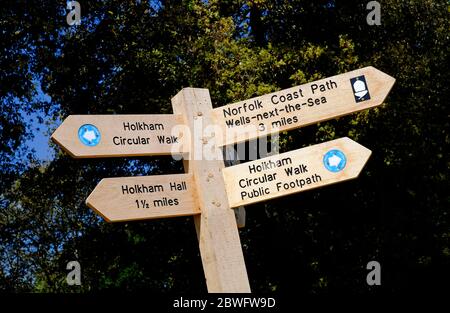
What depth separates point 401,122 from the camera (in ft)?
50.0

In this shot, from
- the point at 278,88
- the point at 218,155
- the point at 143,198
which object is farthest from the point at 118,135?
the point at 278,88

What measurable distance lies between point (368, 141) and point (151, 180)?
11.5 m

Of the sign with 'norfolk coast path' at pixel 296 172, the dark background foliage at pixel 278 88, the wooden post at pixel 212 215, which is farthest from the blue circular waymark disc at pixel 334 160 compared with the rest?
the dark background foliage at pixel 278 88

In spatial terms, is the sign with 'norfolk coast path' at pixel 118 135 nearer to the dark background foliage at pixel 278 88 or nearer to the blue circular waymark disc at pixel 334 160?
the blue circular waymark disc at pixel 334 160

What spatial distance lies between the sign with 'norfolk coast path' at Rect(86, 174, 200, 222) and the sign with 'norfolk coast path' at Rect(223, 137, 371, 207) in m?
0.33

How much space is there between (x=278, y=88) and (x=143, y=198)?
1086 cm

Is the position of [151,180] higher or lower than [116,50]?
lower

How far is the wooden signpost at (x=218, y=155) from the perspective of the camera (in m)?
4.38

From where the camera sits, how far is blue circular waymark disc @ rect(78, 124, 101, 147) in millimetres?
4450

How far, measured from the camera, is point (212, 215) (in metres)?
4.47

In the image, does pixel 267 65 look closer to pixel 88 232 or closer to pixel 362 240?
pixel 362 240

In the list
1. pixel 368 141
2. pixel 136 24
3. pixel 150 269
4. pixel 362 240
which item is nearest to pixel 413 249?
pixel 362 240

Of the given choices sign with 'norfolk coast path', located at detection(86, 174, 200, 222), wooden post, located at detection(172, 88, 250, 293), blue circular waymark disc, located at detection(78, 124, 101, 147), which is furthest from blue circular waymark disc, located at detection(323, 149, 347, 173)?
blue circular waymark disc, located at detection(78, 124, 101, 147)

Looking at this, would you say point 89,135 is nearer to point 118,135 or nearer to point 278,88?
point 118,135
